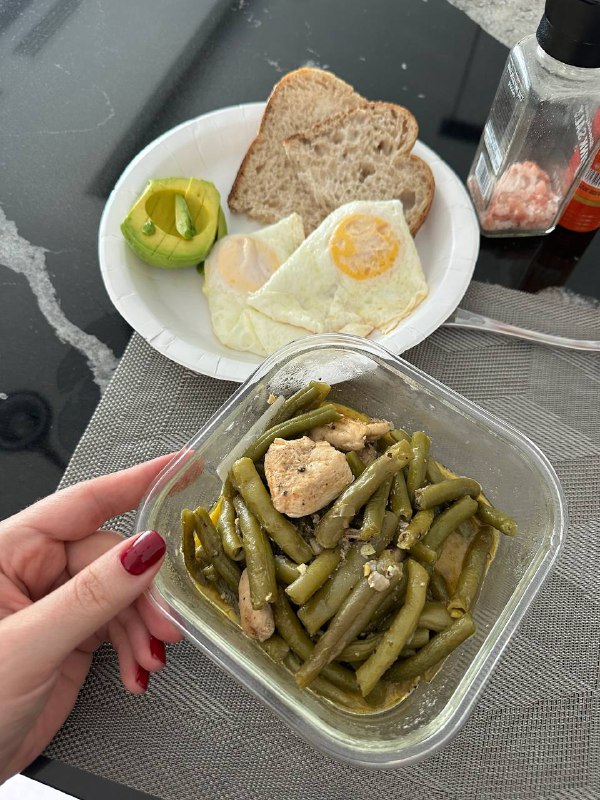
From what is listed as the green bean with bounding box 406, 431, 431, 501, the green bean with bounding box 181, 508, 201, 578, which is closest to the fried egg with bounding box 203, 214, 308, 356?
the green bean with bounding box 406, 431, 431, 501

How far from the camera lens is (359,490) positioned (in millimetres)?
1464

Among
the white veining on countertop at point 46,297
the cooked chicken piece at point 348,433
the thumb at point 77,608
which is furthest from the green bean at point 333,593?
the white veining on countertop at point 46,297

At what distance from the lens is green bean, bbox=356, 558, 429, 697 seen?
4.52 feet

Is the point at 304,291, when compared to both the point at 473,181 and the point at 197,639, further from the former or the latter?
the point at 197,639

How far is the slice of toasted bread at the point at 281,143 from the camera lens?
2.66 m

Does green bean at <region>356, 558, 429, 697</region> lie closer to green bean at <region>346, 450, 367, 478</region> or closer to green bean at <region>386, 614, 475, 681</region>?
green bean at <region>386, 614, 475, 681</region>

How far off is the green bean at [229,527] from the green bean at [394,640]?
0.34 meters

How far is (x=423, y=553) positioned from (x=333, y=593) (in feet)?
0.70

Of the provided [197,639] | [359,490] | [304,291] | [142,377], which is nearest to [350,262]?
[304,291]

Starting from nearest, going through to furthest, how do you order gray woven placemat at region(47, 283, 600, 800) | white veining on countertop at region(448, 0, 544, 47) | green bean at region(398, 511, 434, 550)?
green bean at region(398, 511, 434, 550) → gray woven placemat at region(47, 283, 600, 800) → white veining on countertop at region(448, 0, 544, 47)

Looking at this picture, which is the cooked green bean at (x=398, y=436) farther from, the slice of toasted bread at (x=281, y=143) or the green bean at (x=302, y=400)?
the slice of toasted bread at (x=281, y=143)

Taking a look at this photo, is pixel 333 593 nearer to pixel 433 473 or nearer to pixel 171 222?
pixel 433 473

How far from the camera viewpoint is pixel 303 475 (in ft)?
4.78

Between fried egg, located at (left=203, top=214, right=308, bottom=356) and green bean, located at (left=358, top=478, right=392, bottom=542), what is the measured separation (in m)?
0.95
